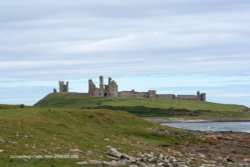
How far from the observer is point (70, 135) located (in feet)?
139

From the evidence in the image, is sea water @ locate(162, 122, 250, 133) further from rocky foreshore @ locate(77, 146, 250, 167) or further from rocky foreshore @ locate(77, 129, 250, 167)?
rocky foreshore @ locate(77, 146, 250, 167)

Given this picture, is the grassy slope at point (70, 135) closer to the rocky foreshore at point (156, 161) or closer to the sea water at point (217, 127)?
the rocky foreshore at point (156, 161)

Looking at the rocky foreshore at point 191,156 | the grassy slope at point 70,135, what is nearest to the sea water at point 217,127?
the rocky foreshore at point 191,156

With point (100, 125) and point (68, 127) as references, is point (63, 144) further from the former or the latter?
point (100, 125)

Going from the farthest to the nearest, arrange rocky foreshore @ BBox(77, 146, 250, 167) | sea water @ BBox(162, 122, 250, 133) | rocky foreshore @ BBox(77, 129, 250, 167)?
sea water @ BBox(162, 122, 250, 133)
rocky foreshore @ BBox(77, 129, 250, 167)
rocky foreshore @ BBox(77, 146, 250, 167)

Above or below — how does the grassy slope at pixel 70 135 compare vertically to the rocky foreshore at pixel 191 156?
above

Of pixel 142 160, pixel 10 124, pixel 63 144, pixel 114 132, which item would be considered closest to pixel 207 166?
pixel 142 160

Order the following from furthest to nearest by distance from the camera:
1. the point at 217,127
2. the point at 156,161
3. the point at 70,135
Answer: the point at 217,127 → the point at 70,135 → the point at 156,161

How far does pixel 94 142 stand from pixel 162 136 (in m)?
16.0

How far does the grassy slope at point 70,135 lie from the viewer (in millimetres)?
34188

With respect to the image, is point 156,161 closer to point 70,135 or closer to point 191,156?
point 191,156

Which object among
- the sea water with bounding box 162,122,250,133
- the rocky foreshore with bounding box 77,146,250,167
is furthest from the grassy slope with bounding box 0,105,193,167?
the sea water with bounding box 162,122,250,133

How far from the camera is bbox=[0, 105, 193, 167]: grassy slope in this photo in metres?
34.2

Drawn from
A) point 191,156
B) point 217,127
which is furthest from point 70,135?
point 217,127
